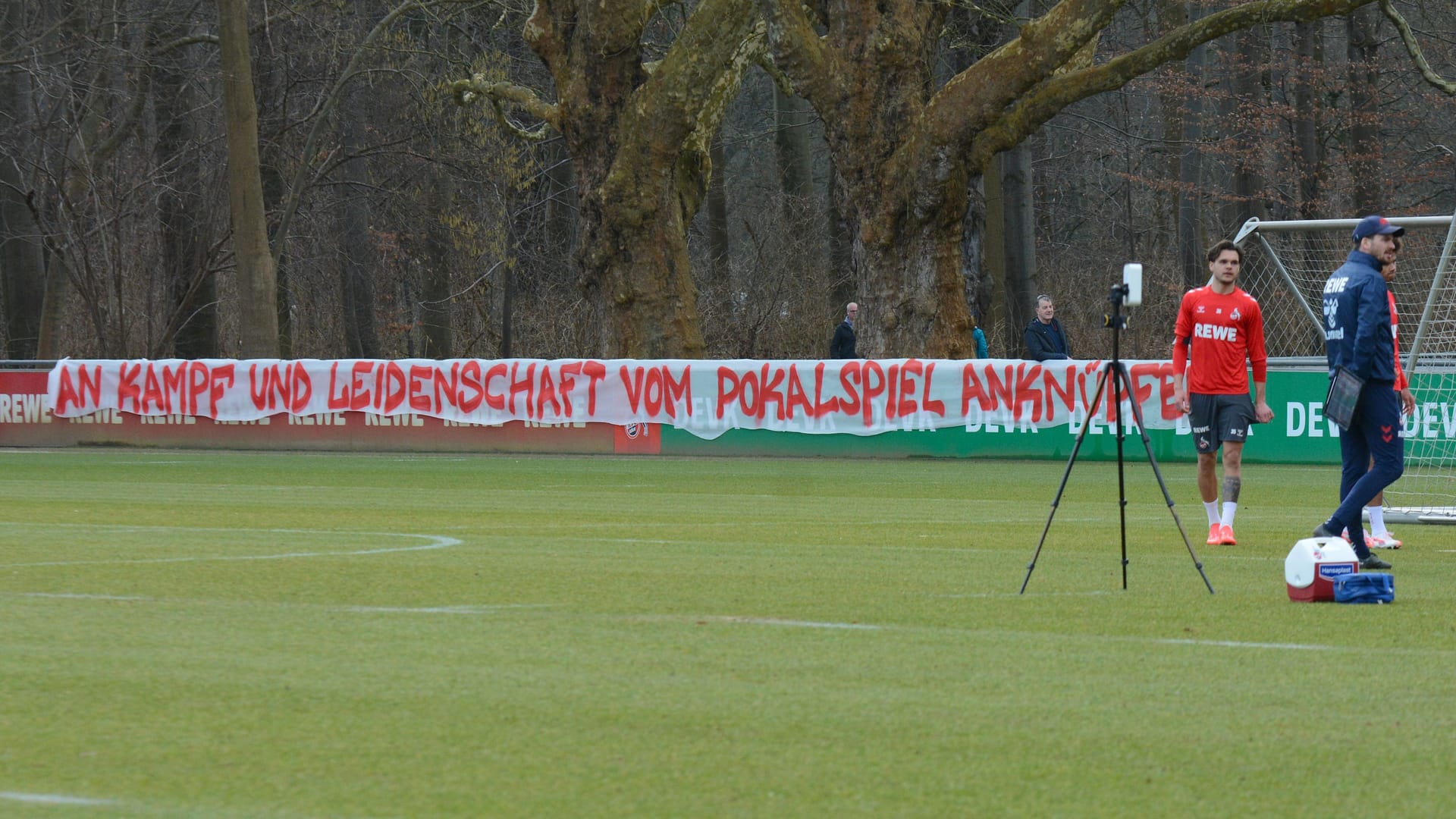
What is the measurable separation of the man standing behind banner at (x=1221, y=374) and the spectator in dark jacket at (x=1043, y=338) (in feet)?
41.0

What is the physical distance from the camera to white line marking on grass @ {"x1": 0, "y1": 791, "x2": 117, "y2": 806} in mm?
5418

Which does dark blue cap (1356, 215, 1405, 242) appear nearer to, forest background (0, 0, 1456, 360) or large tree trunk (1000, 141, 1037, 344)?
forest background (0, 0, 1456, 360)

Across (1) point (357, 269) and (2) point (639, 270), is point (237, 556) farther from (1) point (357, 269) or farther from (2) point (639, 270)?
(1) point (357, 269)

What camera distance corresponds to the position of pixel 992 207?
4181 cm

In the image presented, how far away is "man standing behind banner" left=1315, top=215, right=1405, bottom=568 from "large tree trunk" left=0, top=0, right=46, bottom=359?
31163 mm

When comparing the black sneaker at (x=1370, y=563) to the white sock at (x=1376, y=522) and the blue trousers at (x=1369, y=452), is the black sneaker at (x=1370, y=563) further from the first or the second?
the white sock at (x=1376, y=522)

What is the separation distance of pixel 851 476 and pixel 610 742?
1649 cm

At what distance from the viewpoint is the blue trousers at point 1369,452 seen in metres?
11.2

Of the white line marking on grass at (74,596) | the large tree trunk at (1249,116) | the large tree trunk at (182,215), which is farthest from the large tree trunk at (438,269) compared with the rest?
the white line marking on grass at (74,596)

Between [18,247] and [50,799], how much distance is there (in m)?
36.8

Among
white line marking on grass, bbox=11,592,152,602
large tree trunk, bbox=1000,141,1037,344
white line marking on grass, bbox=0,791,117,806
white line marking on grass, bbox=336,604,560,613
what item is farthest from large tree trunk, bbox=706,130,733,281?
white line marking on grass, bbox=0,791,117,806

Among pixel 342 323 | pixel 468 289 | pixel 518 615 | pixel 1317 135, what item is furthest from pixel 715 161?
pixel 518 615

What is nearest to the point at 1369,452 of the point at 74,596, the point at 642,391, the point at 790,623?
the point at 790,623

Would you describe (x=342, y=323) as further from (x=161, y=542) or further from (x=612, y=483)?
(x=161, y=542)
